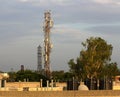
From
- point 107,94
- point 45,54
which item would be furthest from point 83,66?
point 107,94

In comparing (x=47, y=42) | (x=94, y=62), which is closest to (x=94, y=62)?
(x=94, y=62)

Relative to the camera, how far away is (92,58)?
81312 millimetres

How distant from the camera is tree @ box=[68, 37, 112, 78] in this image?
266ft

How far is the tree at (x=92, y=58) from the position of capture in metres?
81.0

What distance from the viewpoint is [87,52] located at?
8100 centimetres

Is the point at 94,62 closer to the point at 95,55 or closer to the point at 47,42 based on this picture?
the point at 95,55

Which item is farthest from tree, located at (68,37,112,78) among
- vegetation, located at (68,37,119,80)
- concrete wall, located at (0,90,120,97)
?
concrete wall, located at (0,90,120,97)

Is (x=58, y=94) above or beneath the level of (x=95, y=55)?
beneath

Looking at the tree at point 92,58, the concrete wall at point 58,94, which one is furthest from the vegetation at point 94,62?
the concrete wall at point 58,94

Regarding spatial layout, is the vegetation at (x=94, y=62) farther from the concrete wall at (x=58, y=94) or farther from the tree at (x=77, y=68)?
the concrete wall at (x=58, y=94)

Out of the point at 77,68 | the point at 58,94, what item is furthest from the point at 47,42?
the point at 58,94

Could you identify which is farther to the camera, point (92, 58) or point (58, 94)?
point (92, 58)

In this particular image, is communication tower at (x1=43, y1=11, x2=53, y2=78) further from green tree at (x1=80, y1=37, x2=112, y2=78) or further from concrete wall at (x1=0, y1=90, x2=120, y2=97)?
concrete wall at (x1=0, y1=90, x2=120, y2=97)

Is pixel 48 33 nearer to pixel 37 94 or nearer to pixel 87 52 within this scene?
pixel 87 52
